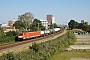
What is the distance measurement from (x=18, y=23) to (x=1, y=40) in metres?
72.2

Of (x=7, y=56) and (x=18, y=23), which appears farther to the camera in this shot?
(x=18, y=23)

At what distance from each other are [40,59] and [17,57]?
6336 mm

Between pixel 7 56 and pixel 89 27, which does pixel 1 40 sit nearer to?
pixel 7 56

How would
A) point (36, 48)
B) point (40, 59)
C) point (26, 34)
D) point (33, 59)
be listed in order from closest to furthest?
point (33, 59) < point (40, 59) < point (36, 48) < point (26, 34)

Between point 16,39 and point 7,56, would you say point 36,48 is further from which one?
point 16,39

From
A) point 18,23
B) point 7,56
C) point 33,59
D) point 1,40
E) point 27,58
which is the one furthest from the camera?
point 18,23

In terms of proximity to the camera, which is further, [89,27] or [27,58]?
[89,27]

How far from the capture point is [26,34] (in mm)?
55406

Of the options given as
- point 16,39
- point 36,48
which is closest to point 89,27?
point 16,39

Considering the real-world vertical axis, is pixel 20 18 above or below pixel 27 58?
above

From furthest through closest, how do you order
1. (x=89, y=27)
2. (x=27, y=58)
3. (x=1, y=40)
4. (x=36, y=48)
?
(x=89, y=27) → (x=1, y=40) → (x=36, y=48) → (x=27, y=58)

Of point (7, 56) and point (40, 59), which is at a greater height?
point (7, 56)

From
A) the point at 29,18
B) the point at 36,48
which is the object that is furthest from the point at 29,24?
the point at 36,48

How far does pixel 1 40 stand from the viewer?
4759cm
